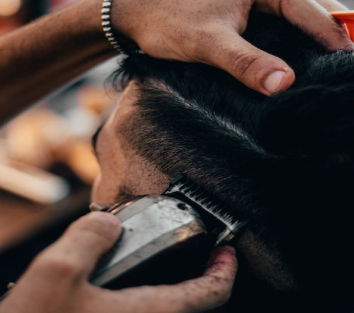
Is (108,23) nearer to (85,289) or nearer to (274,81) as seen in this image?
(274,81)

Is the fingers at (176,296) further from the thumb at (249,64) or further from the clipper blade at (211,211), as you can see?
the thumb at (249,64)

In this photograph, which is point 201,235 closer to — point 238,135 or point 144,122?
point 238,135

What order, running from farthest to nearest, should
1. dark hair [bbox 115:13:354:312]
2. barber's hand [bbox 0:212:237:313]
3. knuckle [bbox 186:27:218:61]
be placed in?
knuckle [bbox 186:27:218:61]
dark hair [bbox 115:13:354:312]
barber's hand [bbox 0:212:237:313]

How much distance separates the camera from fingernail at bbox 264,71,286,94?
817 mm

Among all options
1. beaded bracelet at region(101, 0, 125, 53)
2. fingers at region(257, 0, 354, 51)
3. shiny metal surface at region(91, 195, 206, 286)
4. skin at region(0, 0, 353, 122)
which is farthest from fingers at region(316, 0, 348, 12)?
shiny metal surface at region(91, 195, 206, 286)

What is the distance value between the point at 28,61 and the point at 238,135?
2.73 feet

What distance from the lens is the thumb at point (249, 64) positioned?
82cm

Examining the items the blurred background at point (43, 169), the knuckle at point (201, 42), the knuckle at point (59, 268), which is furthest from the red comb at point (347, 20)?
the blurred background at point (43, 169)

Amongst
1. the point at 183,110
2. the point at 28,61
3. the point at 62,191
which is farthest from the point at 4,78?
the point at 62,191

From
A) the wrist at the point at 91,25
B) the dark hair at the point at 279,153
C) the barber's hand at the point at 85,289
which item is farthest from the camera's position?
the wrist at the point at 91,25

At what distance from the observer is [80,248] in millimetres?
660

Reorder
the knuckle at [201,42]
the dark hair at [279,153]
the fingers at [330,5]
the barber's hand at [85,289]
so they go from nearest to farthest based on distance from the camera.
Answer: the barber's hand at [85,289]
the dark hair at [279,153]
the knuckle at [201,42]
the fingers at [330,5]

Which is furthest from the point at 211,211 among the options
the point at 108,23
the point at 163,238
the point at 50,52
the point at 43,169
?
the point at 43,169

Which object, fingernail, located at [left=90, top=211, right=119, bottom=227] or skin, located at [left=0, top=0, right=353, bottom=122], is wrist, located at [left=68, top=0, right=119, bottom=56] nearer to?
skin, located at [left=0, top=0, right=353, bottom=122]
